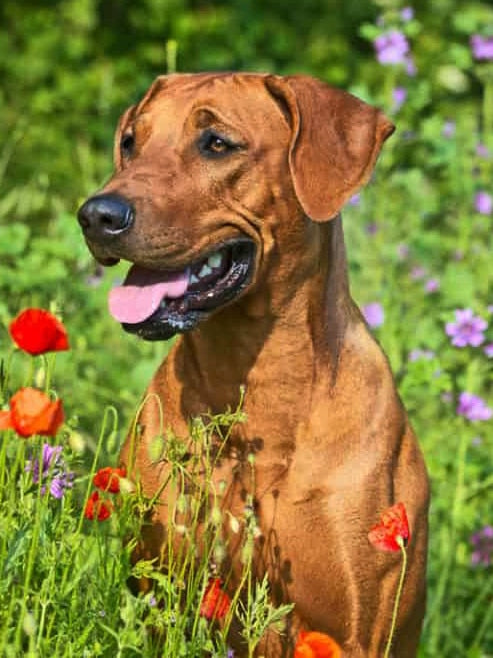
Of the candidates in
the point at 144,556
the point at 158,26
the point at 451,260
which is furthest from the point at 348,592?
the point at 158,26

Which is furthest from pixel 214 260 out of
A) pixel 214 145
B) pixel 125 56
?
pixel 125 56

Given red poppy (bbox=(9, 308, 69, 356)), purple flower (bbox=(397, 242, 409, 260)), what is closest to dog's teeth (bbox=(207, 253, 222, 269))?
red poppy (bbox=(9, 308, 69, 356))

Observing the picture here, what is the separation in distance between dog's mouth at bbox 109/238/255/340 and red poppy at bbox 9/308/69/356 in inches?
31.2

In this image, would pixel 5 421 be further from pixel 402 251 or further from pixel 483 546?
pixel 402 251

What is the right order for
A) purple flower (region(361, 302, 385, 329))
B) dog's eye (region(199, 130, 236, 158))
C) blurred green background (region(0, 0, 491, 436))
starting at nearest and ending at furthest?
dog's eye (region(199, 130, 236, 158))
purple flower (region(361, 302, 385, 329))
blurred green background (region(0, 0, 491, 436))

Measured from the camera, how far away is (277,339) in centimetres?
383

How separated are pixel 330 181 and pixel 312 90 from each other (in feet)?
0.82

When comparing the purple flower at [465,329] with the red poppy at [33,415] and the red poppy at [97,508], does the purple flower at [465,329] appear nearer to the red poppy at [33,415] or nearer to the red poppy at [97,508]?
the red poppy at [97,508]

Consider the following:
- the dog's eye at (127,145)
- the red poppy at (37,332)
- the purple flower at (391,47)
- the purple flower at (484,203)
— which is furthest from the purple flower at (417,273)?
the red poppy at (37,332)

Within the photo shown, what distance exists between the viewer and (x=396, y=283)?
20.0 ft

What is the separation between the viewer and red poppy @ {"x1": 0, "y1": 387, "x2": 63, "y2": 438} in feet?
8.71

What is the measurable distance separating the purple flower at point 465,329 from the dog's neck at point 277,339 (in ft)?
3.24

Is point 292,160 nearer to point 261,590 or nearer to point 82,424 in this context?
point 261,590

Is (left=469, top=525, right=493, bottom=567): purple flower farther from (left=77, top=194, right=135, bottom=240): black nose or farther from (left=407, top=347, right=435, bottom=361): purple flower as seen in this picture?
(left=77, top=194, right=135, bottom=240): black nose
